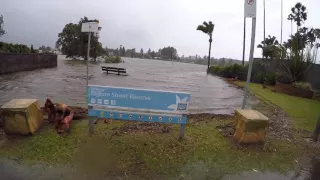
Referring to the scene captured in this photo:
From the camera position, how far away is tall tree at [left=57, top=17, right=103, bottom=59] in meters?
47.8

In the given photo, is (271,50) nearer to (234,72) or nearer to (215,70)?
(234,72)

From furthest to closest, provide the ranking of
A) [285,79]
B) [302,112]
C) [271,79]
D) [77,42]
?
[77,42] < [271,79] < [285,79] < [302,112]

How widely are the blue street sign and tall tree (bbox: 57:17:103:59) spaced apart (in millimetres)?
45504

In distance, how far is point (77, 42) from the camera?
157ft

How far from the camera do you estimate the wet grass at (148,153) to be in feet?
12.0

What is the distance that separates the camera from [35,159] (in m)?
3.75

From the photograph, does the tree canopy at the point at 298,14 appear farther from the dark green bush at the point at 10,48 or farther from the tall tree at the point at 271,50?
the dark green bush at the point at 10,48

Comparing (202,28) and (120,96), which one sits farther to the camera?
(202,28)

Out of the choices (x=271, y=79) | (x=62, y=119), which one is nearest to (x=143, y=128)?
(x=62, y=119)

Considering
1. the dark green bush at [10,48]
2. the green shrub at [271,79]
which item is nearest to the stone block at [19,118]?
the dark green bush at [10,48]

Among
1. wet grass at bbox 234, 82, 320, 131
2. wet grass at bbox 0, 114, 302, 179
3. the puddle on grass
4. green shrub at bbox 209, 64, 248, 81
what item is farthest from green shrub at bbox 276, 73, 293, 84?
the puddle on grass

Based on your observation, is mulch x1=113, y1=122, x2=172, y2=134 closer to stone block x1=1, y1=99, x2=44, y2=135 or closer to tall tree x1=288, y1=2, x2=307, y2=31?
stone block x1=1, y1=99, x2=44, y2=135

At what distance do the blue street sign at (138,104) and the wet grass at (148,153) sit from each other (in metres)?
0.48

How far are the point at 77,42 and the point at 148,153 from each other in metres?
47.7
